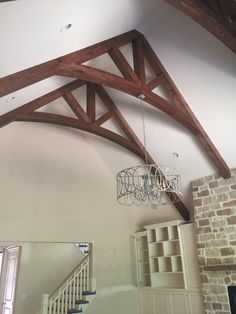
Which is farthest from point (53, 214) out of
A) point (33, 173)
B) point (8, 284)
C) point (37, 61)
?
point (37, 61)

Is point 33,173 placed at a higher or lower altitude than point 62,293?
higher

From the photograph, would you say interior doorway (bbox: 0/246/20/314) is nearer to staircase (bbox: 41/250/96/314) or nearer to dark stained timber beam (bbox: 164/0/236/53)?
staircase (bbox: 41/250/96/314)

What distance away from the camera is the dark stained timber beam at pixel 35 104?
4660mm

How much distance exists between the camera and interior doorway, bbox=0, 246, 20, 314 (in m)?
6.69

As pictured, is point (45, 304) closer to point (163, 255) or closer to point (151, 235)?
point (163, 255)

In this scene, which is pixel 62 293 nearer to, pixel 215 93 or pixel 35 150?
pixel 35 150

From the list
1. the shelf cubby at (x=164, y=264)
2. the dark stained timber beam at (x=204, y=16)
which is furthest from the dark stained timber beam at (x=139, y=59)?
the shelf cubby at (x=164, y=264)

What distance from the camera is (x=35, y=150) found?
247 inches

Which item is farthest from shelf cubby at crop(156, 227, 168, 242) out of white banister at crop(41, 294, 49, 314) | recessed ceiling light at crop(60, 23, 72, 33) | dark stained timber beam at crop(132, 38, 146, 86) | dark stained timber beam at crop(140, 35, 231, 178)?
recessed ceiling light at crop(60, 23, 72, 33)

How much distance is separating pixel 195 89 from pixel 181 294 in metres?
4.46

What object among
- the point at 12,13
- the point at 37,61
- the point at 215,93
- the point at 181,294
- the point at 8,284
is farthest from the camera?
the point at 8,284

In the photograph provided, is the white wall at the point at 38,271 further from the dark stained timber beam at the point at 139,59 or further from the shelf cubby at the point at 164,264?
the dark stained timber beam at the point at 139,59

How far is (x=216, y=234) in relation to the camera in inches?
217

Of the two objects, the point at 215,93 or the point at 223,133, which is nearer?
the point at 215,93
